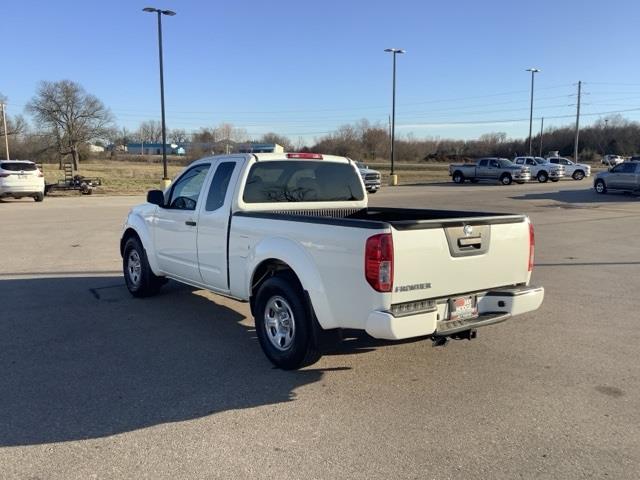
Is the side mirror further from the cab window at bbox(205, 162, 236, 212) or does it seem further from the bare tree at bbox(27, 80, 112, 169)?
the bare tree at bbox(27, 80, 112, 169)

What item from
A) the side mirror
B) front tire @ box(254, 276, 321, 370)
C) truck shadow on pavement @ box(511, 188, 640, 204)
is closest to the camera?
front tire @ box(254, 276, 321, 370)

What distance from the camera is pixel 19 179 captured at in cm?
2405

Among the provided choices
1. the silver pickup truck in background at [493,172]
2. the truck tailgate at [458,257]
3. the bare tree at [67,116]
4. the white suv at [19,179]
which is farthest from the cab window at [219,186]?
the bare tree at [67,116]

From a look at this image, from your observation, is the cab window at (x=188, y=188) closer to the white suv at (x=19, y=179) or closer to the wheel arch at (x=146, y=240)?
the wheel arch at (x=146, y=240)

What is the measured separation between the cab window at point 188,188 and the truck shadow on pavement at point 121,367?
1.31 meters

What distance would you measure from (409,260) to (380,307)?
0.40 m

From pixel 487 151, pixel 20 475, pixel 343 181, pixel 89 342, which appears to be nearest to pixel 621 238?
pixel 343 181

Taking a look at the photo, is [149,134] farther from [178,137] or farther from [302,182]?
[302,182]

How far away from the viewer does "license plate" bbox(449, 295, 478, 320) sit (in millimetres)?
4457

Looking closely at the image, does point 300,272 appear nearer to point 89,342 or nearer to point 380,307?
point 380,307

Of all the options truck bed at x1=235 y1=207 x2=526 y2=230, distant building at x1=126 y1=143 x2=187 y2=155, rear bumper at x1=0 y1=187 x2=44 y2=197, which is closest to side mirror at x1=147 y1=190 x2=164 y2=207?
truck bed at x1=235 y1=207 x2=526 y2=230

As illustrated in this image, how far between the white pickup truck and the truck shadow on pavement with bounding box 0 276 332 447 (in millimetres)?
476

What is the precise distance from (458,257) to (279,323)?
5.45 feet

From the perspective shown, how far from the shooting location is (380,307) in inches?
161
